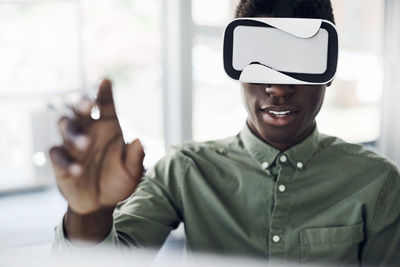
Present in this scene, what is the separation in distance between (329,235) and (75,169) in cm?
30

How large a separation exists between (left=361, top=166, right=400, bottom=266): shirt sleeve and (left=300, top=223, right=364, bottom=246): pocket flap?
2 centimetres

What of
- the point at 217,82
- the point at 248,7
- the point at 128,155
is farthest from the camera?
the point at 217,82

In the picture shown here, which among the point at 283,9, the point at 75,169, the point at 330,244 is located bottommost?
the point at 330,244

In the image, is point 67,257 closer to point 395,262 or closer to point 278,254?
point 278,254

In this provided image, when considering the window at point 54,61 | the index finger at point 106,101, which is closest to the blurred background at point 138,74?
the window at point 54,61

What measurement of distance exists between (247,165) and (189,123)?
141mm

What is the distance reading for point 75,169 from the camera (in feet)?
1.06

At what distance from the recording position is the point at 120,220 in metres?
0.49

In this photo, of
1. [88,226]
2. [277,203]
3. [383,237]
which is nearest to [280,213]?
[277,203]

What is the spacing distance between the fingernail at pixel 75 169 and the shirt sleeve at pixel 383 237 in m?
0.34

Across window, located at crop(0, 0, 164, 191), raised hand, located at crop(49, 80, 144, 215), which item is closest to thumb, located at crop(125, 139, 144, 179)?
raised hand, located at crop(49, 80, 144, 215)

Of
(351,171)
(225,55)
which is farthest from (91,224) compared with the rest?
(351,171)

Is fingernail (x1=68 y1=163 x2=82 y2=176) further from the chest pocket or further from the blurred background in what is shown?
the chest pocket

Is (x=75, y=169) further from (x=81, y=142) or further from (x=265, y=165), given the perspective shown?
(x=265, y=165)
